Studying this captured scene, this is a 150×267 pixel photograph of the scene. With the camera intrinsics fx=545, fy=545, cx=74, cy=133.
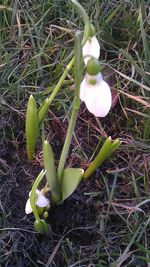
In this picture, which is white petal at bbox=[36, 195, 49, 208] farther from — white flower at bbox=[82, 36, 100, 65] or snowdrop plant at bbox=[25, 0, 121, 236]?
white flower at bbox=[82, 36, 100, 65]

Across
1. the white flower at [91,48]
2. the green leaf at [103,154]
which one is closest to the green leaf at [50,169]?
the green leaf at [103,154]

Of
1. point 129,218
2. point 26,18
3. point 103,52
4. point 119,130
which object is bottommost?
point 129,218

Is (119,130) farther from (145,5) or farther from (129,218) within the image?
(145,5)

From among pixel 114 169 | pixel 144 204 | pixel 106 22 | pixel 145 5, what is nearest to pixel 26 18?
pixel 106 22

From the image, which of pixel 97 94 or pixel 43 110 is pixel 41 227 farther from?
pixel 97 94

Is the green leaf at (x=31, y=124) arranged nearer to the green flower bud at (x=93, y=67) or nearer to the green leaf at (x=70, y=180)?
the green leaf at (x=70, y=180)

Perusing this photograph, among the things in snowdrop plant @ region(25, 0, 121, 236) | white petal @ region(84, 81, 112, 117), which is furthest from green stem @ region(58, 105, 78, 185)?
white petal @ region(84, 81, 112, 117)

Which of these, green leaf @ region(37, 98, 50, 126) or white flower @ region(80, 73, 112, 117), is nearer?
white flower @ region(80, 73, 112, 117)

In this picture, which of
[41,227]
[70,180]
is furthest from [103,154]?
[41,227]
